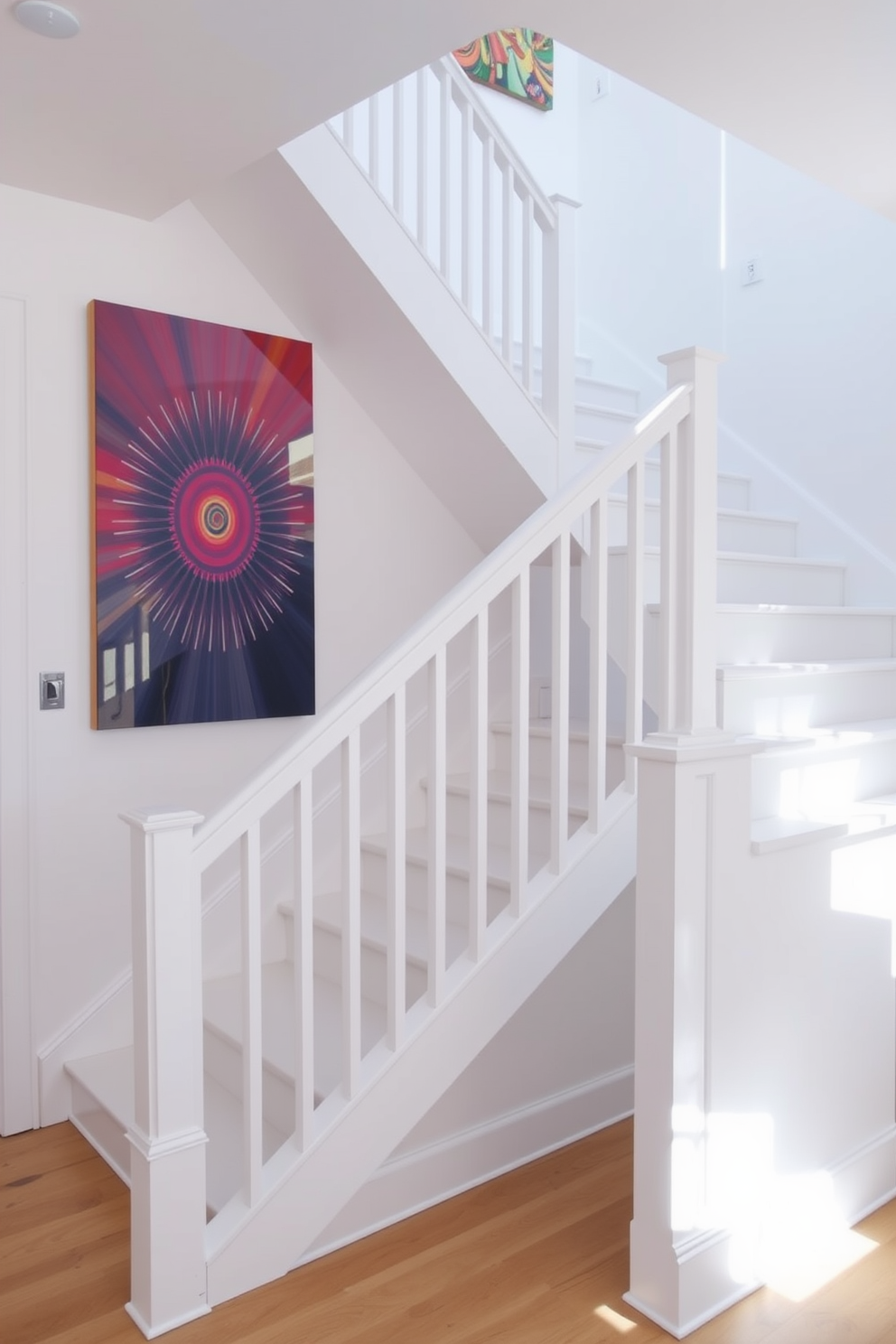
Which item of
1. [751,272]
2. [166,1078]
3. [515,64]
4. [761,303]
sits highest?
[515,64]

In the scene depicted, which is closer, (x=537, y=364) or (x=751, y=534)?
(x=751, y=534)

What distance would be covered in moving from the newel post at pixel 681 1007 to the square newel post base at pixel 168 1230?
81 centimetres

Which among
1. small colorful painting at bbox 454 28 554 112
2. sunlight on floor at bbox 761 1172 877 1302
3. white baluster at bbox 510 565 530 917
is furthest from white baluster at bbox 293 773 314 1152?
small colorful painting at bbox 454 28 554 112

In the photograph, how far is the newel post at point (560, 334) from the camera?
3.16 m

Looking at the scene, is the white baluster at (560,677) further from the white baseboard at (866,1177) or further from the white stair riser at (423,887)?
the white baseboard at (866,1177)

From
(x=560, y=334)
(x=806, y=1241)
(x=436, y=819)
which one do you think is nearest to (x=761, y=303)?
(x=560, y=334)

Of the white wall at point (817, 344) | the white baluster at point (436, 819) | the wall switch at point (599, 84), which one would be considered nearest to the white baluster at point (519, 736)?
the white baluster at point (436, 819)

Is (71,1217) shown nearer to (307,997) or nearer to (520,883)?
(307,997)

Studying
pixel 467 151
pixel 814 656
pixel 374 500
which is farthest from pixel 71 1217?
pixel 467 151

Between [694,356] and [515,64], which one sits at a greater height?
[515,64]

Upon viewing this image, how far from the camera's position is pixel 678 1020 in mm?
1893

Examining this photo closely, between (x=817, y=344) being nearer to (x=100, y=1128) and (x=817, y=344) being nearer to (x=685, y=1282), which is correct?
(x=685, y=1282)

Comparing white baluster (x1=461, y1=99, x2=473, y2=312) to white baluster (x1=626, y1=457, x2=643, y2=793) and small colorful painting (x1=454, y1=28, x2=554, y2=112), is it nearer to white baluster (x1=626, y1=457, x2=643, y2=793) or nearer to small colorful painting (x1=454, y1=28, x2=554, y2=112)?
white baluster (x1=626, y1=457, x2=643, y2=793)

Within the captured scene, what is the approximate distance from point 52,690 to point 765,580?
2.16 meters
